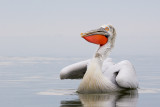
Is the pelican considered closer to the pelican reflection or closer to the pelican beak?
the pelican beak

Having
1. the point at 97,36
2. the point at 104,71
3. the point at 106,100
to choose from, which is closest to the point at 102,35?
the point at 97,36

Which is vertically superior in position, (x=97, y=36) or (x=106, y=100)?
(x=97, y=36)

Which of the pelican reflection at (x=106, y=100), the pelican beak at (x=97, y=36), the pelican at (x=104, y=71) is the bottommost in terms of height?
the pelican reflection at (x=106, y=100)

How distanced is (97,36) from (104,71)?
3.57 ft

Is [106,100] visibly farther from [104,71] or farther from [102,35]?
[102,35]

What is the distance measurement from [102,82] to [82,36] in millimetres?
1522

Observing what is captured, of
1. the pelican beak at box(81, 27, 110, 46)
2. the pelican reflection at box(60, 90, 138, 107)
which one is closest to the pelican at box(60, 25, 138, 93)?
the pelican beak at box(81, 27, 110, 46)

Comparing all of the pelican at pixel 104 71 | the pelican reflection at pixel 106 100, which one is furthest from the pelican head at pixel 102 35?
the pelican reflection at pixel 106 100

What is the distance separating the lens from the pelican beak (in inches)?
580

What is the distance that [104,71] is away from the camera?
→ 15102 mm

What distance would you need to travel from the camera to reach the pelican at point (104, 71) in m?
14.1

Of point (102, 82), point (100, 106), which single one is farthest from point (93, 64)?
point (100, 106)

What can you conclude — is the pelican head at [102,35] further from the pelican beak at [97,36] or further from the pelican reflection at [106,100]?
the pelican reflection at [106,100]

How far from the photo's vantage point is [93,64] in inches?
564
